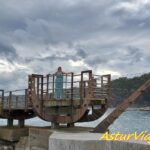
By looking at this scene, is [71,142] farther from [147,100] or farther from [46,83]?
[147,100]

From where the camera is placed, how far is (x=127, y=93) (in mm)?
16875

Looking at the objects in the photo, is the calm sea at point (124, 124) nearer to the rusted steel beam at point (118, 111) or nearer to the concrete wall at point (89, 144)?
the rusted steel beam at point (118, 111)

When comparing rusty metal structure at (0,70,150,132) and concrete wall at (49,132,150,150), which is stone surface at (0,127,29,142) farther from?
concrete wall at (49,132,150,150)

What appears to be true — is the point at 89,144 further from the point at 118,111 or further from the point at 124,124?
the point at 124,124

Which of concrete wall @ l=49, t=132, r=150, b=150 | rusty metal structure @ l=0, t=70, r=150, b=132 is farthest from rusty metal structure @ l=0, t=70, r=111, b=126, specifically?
concrete wall @ l=49, t=132, r=150, b=150

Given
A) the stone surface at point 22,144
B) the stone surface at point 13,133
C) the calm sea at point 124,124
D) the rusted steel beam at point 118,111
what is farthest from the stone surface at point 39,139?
the calm sea at point 124,124

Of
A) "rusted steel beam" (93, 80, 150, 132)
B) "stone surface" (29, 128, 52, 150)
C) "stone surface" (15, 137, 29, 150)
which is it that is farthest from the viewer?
"stone surface" (15, 137, 29, 150)

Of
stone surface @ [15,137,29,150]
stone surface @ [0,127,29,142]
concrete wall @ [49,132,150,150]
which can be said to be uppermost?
concrete wall @ [49,132,150,150]

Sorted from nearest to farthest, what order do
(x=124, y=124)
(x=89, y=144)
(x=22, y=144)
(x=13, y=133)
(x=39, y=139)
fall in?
(x=89, y=144), (x=39, y=139), (x=22, y=144), (x=13, y=133), (x=124, y=124)

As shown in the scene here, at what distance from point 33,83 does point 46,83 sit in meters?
0.69

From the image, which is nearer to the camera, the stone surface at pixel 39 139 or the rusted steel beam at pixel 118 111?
the stone surface at pixel 39 139

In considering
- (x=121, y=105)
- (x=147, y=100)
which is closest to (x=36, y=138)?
(x=121, y=105)

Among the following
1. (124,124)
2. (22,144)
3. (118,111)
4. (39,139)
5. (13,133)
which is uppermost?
(118,111)

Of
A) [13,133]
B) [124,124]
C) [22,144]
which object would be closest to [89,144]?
[22,144]
